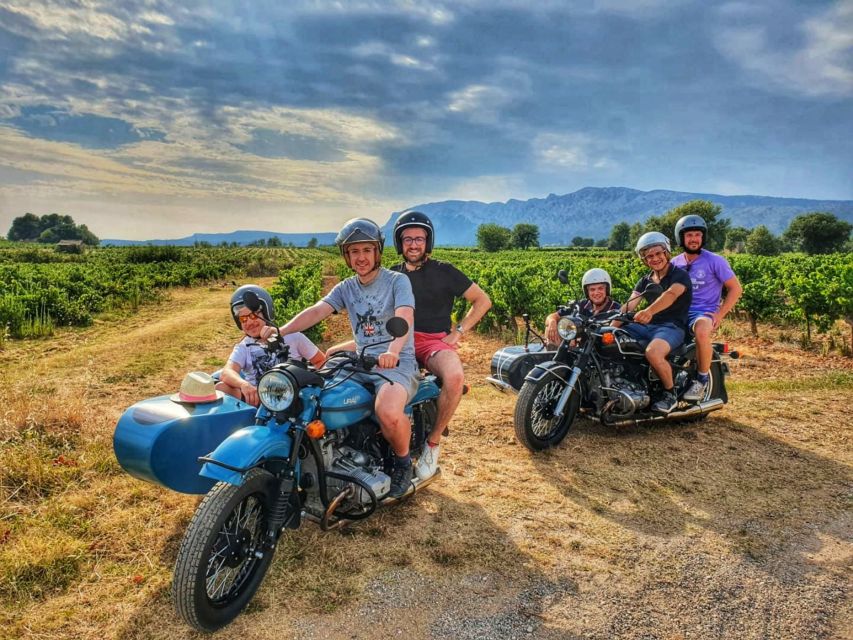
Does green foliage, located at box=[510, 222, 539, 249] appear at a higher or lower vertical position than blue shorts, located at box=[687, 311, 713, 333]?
higher

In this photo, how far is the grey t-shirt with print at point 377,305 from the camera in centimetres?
397

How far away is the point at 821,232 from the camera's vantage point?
8319 cm

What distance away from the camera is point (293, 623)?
3.12 m

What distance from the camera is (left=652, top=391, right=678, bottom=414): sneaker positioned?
6.18m

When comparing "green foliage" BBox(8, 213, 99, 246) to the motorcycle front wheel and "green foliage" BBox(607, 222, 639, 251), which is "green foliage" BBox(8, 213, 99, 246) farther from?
the motorcycle front wheel

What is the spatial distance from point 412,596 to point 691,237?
17.1 feet

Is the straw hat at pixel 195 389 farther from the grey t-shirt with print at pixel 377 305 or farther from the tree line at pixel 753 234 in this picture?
the tree line at pixel 753 234

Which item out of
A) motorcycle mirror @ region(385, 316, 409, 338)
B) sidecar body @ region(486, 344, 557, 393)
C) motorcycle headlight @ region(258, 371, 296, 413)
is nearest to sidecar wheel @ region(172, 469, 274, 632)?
motorcycle headlight @ region(258, 371, 296, 413)

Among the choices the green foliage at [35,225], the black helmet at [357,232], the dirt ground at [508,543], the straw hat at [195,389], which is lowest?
the dirt ground at [508,543]

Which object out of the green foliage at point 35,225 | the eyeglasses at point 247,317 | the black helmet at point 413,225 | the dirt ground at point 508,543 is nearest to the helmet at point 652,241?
the dirt ground at point 508,543

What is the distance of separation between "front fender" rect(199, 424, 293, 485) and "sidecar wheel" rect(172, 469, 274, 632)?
0.07m

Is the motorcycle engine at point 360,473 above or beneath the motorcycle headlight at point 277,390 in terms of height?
beneath

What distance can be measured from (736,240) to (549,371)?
12660 centimetres

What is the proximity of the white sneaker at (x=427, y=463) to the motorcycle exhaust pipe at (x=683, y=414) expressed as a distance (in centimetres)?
252
